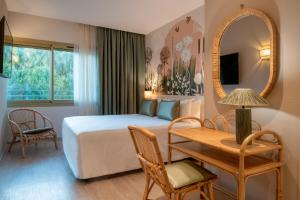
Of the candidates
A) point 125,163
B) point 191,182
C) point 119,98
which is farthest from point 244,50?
point 119,98

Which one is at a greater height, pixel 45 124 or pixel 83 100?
pixel 83 100

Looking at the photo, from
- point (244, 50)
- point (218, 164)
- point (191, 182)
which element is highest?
point (244, 50)

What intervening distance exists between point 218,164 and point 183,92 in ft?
7.96

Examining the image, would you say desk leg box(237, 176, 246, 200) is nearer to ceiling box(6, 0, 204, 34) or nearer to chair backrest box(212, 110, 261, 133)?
chair backrest box(212, 110, 261, 133)

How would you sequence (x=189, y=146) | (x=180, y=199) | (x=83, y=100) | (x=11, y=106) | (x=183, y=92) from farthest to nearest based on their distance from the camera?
(x=83, y=100) < (x=11, y=106) < (x=183, y=92) < (x=189, y=146) < (x=180, y=199)

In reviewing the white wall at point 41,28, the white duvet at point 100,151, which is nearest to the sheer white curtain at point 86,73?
the white wall at point 41,28

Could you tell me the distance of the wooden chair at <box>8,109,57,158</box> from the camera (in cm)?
350

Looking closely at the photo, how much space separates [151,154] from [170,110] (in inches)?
81.1

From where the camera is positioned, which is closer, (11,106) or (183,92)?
(183,92)

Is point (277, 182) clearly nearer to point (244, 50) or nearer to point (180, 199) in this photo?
point (180, 199)

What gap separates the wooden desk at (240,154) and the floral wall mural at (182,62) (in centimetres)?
178

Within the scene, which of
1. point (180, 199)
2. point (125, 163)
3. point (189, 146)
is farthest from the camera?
point (125, 163)

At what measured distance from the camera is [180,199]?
1631 mm

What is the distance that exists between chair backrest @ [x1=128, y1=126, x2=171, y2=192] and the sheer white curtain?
327cm
